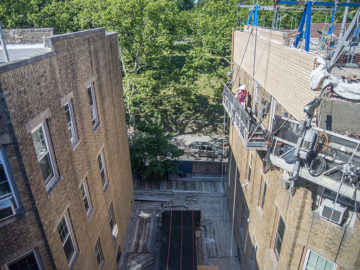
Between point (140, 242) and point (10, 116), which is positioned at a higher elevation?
point (10, 116)

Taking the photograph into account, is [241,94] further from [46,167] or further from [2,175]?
[2,175]

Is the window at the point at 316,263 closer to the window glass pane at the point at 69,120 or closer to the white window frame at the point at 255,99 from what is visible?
the white window frame at the point at 255,99

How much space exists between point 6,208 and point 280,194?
8.08m

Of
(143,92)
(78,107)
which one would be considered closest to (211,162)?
(143,92)

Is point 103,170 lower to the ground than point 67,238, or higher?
lower

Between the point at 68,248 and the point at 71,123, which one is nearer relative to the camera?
the point at 68,248

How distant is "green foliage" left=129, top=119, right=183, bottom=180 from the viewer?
71.3 ft

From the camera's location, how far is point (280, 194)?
9258mm

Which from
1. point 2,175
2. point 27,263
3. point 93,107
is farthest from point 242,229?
point 2,175

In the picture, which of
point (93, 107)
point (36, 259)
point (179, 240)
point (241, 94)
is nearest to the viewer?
point (36, 259)

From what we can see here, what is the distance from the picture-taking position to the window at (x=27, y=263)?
21.6ft

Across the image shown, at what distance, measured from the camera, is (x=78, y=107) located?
965 cm

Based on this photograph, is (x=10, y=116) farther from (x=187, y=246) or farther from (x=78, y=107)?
(x=187, y=246)

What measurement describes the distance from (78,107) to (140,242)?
10.2 meters
